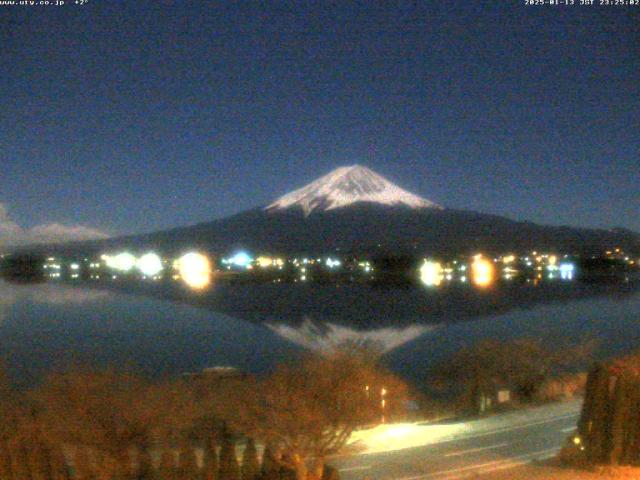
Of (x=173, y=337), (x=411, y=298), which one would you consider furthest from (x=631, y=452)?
(x=411, y=298)

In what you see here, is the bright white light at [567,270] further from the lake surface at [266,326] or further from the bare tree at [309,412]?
the bare tree at [309,412]

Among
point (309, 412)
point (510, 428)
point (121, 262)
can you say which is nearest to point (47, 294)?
point (121, 262)

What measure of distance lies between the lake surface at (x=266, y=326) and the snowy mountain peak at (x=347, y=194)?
830 inches

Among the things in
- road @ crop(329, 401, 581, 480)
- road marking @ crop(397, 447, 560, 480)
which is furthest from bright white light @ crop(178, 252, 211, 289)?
road marking @ crop(397, 447, 560, 480)

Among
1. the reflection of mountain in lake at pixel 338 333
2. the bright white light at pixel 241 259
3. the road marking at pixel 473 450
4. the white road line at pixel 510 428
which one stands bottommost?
the white road line at pixel 510 428

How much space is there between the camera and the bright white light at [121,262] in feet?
144

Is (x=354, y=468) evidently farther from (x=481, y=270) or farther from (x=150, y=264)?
(x=150, y=264)

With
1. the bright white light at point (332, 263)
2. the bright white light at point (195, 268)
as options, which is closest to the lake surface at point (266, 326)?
the bright white light at point (195, 268)

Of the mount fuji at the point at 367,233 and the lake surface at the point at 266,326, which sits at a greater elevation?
the mount fuji at the point at 367,233

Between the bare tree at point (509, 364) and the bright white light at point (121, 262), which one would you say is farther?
the bright white light at point (121, 262)

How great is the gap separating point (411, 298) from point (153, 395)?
964 inches

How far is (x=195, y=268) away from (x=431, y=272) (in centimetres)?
1173

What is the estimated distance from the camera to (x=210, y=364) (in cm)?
2086

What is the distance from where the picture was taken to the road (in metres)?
9.94
